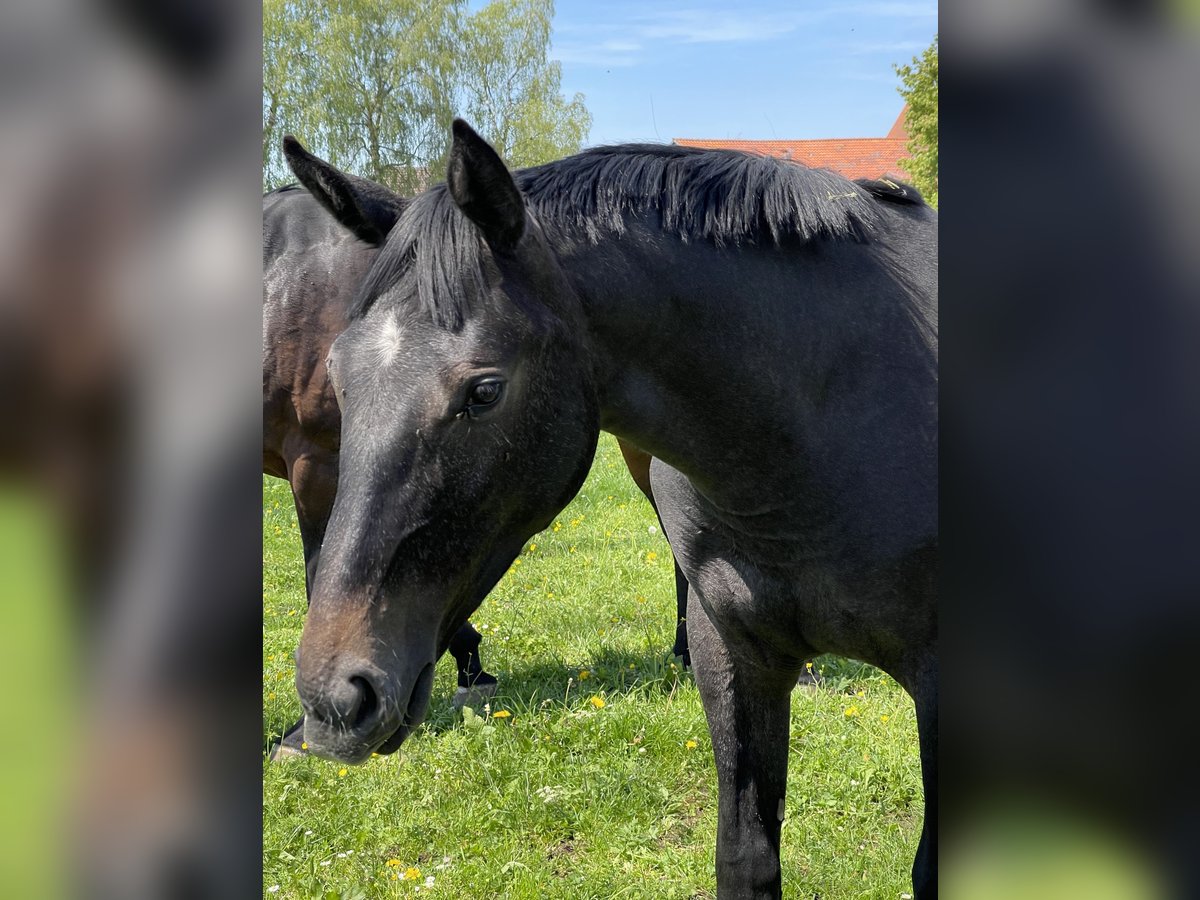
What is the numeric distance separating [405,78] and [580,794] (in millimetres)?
23712

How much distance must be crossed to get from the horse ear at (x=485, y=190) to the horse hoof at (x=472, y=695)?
10.2 ft

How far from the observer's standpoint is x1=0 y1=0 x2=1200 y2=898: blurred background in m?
0.36

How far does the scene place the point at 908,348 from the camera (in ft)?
6.35

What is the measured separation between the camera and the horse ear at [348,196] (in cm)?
183

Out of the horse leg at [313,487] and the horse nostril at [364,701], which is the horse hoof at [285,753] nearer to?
the horse leg at [313,487]

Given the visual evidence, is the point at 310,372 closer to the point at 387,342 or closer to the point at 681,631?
the point at 681,631

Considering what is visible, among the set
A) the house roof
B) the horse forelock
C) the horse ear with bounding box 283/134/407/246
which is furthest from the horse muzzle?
the house roof

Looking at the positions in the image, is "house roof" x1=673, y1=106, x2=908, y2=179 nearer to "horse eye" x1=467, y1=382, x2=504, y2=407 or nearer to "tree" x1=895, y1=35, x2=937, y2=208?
"tree" x1=895, y1=35, x2=937, y2=208

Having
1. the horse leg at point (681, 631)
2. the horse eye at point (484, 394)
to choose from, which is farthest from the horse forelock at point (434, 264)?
the horse leg at point (681, 631)

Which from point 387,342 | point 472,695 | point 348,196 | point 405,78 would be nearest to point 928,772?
point 387,342

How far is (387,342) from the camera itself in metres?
1.59
